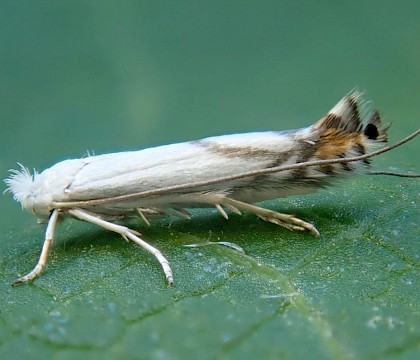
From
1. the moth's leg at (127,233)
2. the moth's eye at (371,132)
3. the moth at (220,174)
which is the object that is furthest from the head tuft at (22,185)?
the moth's eye at (371,132)

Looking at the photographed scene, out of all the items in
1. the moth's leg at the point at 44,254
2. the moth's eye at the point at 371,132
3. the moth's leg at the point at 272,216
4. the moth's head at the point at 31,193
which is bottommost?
the moth's leg at the point at 272,216

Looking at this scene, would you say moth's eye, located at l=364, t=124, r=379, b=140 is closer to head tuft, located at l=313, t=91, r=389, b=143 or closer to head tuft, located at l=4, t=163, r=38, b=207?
head tuft, located at l=313, t=91, r=389, b=143

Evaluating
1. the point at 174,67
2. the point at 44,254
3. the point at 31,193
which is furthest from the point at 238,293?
the point at 174,67

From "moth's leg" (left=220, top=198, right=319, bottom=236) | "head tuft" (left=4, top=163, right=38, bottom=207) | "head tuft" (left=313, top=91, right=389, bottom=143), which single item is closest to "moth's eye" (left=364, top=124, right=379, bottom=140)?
"head tuft" (left=313, top=91, right=389, bottom=143)

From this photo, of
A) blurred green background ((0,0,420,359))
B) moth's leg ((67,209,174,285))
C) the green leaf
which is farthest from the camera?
blurred green background ((0,0,420,359))

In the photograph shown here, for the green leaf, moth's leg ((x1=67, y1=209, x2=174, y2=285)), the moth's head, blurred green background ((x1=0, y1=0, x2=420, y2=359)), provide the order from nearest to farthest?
the green leaf < moth's leg ((x1=67, y1=209, x2=174, y2=285)) < the moth's head < blurred green background ((x1=0, y1=0, x2=420, y2=359))

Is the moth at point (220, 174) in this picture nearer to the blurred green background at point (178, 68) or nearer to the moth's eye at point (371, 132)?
the moth's eye at point (371, 132)

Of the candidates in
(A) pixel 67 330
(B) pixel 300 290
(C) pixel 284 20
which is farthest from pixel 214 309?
(C) pixel 284 20

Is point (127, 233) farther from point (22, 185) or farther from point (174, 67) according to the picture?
point (174, 67)
